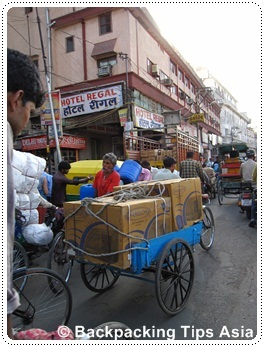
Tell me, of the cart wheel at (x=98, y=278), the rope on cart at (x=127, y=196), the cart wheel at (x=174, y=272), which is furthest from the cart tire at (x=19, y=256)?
the cart wheel at (x=174, y=272)

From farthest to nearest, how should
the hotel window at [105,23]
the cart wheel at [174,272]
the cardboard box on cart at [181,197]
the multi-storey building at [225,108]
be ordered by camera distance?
1. the multi-storey building at [225,108]
2. the hotel window at [105,23]
3. the cardboard box on cart at [181,197]
4. the cart wheel at [174,272]

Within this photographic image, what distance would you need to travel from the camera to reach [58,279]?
2572 mm

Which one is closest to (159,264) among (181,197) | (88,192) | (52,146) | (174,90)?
(181,197)

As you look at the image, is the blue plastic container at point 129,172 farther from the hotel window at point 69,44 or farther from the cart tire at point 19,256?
the hotel window at point 69,44

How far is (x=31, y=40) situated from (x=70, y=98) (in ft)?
16.4

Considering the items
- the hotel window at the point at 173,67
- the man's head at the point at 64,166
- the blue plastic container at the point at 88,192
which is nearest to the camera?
the blue plastic container at the point at 88,192

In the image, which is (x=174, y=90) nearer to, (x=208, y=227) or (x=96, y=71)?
(x=96, y=71)

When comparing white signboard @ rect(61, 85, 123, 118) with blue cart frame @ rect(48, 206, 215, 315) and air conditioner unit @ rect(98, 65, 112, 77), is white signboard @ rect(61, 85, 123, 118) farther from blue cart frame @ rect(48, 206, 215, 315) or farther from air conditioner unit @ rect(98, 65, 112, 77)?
blue cart frame @ rect(48, 206, 215, 315)

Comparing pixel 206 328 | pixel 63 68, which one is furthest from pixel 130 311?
pixel 63 68

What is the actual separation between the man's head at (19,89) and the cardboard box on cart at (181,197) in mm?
2081

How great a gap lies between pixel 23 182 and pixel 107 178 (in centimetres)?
125

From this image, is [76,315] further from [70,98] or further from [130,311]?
[70,98]

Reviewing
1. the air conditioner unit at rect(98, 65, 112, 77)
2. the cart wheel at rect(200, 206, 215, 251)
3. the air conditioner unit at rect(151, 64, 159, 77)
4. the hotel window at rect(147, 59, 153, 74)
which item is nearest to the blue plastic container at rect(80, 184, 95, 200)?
the cart wheel at rect(200, 206, 215, 251)

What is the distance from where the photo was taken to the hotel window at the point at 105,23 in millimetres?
15180
